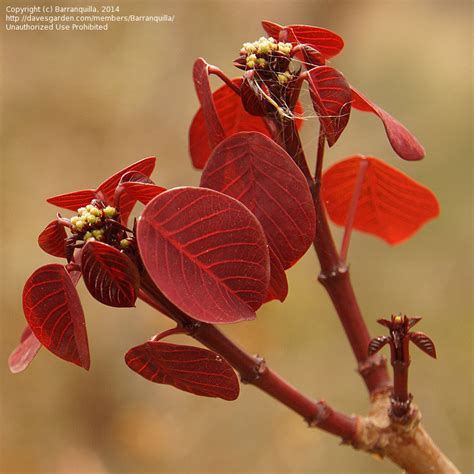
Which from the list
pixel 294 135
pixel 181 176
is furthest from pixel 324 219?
pixel 181 176

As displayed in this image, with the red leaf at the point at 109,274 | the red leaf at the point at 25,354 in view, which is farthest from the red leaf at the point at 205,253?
the red leaf at the point at 25,354

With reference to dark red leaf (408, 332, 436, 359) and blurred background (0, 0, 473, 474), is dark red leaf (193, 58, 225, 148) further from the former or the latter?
blurred background (0, 0, 473, 474)

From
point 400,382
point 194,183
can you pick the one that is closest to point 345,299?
point 400,382

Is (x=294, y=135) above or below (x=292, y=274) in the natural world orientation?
above

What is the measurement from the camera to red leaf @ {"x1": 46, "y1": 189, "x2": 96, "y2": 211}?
40 cm

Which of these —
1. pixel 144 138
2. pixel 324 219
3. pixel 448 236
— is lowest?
pixel 448 236

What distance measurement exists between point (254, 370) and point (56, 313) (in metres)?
0.14

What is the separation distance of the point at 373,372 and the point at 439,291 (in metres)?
1.07

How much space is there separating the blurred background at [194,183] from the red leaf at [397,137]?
106 cm

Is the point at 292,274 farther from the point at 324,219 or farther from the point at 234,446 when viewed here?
the point at 324,219

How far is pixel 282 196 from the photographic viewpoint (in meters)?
0.38

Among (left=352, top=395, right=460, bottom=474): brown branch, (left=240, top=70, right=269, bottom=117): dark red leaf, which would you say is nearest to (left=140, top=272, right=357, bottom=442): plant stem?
(left=352, top=395, right=460, bottom=474): brown branch

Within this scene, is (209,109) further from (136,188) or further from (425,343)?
(425,343)

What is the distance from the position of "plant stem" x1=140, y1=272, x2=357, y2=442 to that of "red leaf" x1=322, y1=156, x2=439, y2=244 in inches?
6.6
